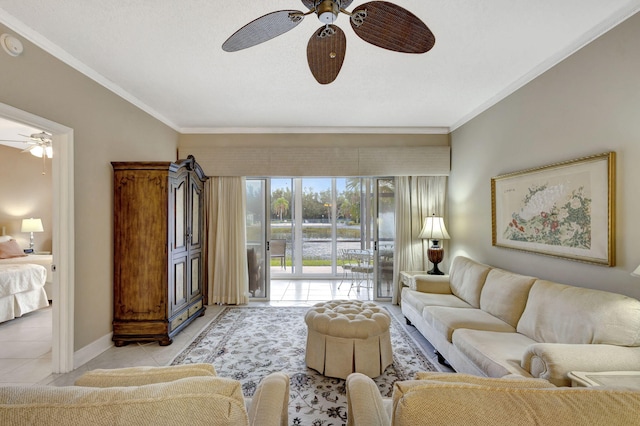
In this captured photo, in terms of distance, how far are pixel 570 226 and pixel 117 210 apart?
430 cm

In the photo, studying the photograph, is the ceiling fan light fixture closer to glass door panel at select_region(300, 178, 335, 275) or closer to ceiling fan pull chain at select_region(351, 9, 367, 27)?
ceiling fan pull chain at select_region(351, 9, 367, 27)

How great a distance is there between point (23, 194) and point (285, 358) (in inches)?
227

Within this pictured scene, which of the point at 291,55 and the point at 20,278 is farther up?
the point at 291,55

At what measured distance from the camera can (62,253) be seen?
2449 mm

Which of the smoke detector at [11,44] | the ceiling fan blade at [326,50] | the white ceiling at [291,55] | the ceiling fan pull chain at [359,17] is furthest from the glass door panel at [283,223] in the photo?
the ceiling fan pull chain at [359,17]

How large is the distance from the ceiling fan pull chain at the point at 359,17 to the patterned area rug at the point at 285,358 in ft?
7.95

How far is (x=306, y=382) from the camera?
2.36m

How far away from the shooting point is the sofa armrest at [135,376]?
35.6 inches

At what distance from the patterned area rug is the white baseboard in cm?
81

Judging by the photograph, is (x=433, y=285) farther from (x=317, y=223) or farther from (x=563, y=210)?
(x=317, y=223)

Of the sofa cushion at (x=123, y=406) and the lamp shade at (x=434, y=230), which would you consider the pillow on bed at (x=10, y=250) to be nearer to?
the sofa cushion at (x=123, y=406)

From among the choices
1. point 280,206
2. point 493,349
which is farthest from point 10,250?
point 493,349

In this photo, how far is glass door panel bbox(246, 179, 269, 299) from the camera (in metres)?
4.65

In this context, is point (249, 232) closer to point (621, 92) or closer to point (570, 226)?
point (570, 226)
